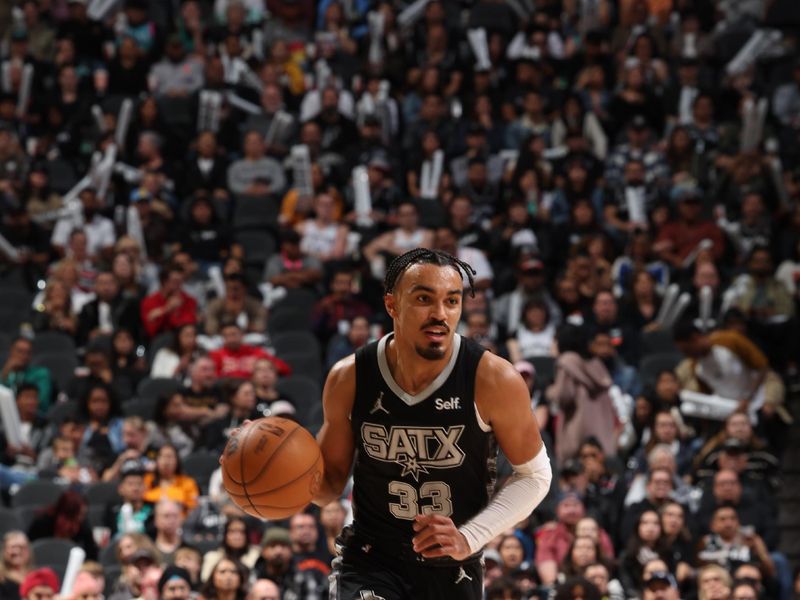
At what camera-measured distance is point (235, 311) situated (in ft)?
39.2

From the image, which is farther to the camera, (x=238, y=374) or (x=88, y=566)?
(x=238, y=374)

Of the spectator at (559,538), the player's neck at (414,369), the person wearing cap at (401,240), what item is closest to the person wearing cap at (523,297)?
the person wearing cap at (401,240)

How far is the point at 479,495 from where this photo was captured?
4.85 m

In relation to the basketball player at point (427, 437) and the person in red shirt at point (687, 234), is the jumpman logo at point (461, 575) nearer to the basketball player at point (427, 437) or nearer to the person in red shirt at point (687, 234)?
the basketball player at point (427, 437)

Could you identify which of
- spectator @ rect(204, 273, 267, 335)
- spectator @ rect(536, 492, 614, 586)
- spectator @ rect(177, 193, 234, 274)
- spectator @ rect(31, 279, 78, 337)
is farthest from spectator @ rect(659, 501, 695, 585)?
spectator @ rect(31, 279, 78, 337)

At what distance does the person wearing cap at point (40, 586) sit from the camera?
27.9 ft

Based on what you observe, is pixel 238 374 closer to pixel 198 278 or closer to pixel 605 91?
pixel 198 278

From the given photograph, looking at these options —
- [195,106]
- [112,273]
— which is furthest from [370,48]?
[112,273]

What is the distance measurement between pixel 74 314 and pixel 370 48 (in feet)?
16.7

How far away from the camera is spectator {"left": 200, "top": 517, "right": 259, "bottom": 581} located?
920 cm

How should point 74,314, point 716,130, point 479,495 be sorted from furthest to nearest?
point 716,130, point 74,314, point 479,495

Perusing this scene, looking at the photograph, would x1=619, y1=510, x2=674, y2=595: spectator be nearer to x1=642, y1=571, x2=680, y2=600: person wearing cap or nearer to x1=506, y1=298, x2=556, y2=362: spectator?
x1=642, y1=571, x2=680, y2=600: person wearing cap

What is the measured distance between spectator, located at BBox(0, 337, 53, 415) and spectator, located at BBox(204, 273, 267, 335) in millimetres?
1376

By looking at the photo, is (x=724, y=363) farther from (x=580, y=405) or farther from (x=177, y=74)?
(x=177, y=74)
